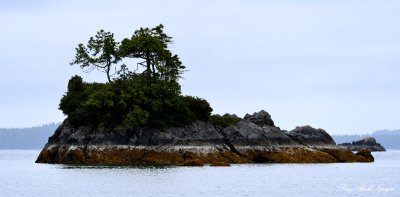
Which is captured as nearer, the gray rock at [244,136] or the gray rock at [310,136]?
the gray rock at [244,136]

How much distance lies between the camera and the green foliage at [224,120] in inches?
4240

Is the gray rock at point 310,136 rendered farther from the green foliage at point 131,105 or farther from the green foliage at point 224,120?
the green foliage at point 131,105

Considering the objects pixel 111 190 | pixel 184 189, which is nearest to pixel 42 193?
pixel 111 190

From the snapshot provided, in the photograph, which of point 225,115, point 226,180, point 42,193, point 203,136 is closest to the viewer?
point 42,193

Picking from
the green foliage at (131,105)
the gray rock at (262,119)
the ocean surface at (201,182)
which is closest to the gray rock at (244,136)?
the green foliage at (131,105)

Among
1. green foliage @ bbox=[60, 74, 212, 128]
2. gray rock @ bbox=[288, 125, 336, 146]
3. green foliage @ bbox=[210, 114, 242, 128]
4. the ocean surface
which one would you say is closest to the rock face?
gray rock @ bbox=[288, 125, 336, 146]

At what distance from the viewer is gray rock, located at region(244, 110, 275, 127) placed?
111669 mm

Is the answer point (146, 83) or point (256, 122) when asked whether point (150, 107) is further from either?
point (256, 122)

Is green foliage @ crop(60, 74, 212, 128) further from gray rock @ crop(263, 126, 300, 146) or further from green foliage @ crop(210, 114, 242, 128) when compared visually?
gray rock @ crop(263, 126, 300, 146)

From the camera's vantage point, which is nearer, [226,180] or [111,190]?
[111,190]

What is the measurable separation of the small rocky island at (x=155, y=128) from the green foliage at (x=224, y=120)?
0.14 meters

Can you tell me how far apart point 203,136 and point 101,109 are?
45.1 ft

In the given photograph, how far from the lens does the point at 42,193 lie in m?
59.7

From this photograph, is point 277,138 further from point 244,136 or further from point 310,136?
point 310,136
